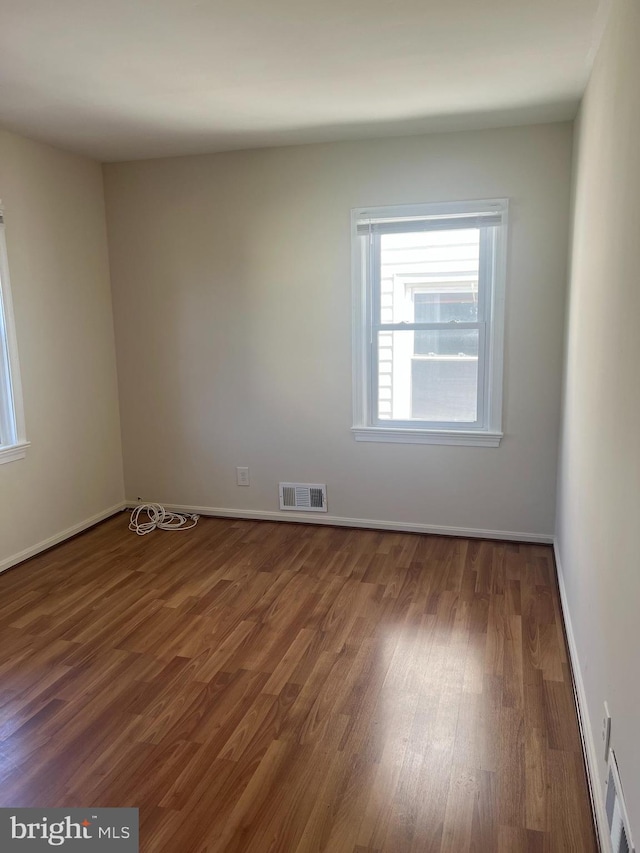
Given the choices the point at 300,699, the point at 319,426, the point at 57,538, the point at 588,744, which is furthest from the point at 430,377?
the point at 57,538

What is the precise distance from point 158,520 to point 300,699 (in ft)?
7.84

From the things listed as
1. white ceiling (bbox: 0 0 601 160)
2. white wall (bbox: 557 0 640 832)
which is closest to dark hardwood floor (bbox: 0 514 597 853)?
white wall (bbox: 557 0 640 832)

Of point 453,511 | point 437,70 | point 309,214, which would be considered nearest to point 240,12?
point 437,70

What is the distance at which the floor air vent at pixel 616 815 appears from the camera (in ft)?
4.70

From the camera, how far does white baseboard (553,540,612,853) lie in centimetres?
172

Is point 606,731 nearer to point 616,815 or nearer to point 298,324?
point 616,815

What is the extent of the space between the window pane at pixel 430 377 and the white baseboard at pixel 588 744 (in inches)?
57.5

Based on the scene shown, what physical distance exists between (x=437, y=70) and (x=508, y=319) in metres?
1.53

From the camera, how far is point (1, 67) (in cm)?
264

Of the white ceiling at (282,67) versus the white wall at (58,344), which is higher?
the white ceiling at (282,67)

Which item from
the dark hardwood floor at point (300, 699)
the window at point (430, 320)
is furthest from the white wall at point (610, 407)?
the window at point (430, 320)

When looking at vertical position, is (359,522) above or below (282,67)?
below

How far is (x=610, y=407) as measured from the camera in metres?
1.89

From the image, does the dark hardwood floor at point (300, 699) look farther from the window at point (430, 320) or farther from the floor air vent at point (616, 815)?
the window at point (430, 320)
